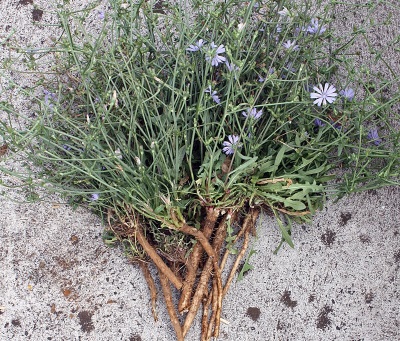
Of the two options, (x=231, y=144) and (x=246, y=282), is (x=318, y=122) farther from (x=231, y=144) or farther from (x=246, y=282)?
(x=246, y=282)

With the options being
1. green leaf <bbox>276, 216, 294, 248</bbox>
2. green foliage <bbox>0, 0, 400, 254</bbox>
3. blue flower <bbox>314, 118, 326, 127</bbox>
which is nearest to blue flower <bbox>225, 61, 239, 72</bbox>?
green foliage <bbox>0, 0, 400, 254</bbox>

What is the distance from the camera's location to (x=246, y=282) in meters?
1.45

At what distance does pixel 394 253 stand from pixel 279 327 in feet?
1.32

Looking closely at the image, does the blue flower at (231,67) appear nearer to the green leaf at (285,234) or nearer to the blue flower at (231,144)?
the blue flower at (231,144)

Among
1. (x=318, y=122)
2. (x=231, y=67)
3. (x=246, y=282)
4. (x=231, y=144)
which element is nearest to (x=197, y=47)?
(x=231, y=67)

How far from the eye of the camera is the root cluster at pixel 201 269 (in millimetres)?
1358

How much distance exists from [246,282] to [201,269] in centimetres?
14

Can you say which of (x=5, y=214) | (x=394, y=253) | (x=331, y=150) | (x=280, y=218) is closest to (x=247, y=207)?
(x=280, y=218)

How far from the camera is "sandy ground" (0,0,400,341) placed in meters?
1.43

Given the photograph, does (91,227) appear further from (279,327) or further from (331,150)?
→ (331,150)

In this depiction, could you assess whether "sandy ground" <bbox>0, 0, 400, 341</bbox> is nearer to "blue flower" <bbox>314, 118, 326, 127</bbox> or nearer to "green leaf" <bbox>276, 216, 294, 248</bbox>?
"green leaf" <bbox>276, 216, 294, 248</bbox>

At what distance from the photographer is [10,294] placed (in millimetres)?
1432

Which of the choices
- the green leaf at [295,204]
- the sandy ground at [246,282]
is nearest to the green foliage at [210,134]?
the green leaf at [295,204]

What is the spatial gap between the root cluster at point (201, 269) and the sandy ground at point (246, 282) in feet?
0.14
